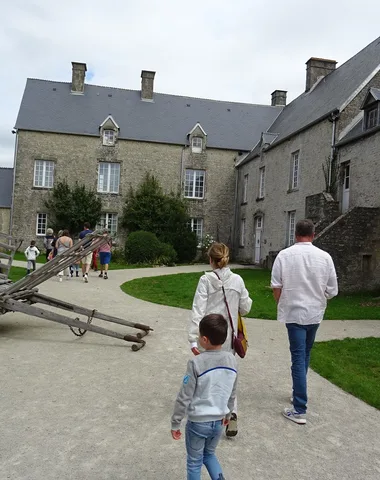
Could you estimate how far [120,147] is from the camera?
97.4 feet

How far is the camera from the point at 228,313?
4.09 metres

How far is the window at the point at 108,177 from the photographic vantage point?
29766mm

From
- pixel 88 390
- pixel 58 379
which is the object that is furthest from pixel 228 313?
pixel 58 379

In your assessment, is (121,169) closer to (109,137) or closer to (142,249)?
(109,137)

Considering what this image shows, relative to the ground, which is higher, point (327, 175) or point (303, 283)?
point (327, 175)

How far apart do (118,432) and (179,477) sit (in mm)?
863

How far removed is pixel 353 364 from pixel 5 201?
92.6 feet

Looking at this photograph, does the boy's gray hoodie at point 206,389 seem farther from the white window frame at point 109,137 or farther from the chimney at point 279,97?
the chimney at point 279,97

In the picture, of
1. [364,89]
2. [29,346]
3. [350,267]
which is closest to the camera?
[29,346]

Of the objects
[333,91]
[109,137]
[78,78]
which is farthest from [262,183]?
[78,78]

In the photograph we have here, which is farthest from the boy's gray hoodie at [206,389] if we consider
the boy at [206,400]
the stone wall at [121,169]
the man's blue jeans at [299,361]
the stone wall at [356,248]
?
the stone wall at [121,169]

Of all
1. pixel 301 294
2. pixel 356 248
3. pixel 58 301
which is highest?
pixel 356 248

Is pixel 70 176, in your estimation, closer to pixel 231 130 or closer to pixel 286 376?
pixel 231 130

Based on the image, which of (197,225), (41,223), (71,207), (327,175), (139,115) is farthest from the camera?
(197,225)
